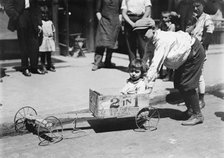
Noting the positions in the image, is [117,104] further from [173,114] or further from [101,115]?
[173,114]

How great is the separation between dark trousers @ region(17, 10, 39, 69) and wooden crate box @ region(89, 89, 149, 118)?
3560 mm

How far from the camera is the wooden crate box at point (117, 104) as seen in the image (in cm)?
493

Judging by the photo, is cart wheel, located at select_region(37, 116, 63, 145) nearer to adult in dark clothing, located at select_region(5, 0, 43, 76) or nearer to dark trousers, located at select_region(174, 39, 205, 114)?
dark trousers, located at select_region(174, 39, 205, 114)

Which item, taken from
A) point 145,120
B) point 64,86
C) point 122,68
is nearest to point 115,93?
point 145,120

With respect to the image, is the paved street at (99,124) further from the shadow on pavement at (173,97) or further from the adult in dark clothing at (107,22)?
the adult in dark clothing at (107,22)

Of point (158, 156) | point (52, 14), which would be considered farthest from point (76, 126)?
point (52, 14)

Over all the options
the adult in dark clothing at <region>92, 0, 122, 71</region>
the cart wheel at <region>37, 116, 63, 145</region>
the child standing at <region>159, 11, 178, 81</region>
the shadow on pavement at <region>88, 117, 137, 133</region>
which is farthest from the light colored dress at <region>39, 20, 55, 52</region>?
the cart wheel at <region>37, 116, 63, 145</region>

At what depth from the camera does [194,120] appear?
5500mm

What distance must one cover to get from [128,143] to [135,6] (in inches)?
155

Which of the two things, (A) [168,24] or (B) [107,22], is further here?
(B) [107,22]

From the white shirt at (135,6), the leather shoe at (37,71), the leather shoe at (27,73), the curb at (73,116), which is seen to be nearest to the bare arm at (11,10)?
the leather shoe at (27,73)

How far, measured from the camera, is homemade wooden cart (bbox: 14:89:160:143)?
16.1 ft

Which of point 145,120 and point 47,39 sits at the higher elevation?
point 47,39

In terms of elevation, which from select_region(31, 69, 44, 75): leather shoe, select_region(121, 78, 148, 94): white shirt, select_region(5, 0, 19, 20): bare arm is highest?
select_region(5, 0, 19, 20): bare arm
